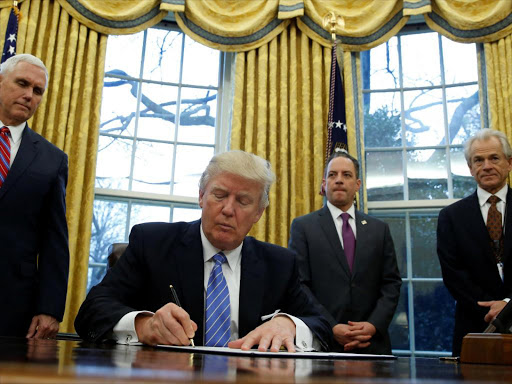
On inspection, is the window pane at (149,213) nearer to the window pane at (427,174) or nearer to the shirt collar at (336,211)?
the shirt collar at (336,211)

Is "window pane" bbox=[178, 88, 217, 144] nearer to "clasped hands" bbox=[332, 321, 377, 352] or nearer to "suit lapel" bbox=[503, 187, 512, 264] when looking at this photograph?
"clasped hands" bbox=[332, 321, 377, 352]

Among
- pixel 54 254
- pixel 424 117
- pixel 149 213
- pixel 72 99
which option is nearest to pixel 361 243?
pixel 54 254

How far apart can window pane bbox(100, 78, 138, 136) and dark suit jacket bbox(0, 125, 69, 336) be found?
2416 millimetres

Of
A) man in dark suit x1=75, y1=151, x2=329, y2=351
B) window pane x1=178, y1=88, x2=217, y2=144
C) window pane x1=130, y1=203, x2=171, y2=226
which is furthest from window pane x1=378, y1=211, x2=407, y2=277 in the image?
man in dark suit x1=75, y1=151, x2=329, y2=351

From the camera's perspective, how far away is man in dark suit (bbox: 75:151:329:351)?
1573 millimetres

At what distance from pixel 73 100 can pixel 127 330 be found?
3327mm

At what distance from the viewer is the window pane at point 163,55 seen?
500 cm

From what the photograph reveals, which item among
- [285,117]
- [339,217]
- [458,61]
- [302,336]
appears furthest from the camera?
[458,61]

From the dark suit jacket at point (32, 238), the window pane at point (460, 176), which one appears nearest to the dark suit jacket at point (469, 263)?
the window pane at point (460, 176)

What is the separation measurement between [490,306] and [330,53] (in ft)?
9.55

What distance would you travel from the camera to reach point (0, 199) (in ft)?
6.95

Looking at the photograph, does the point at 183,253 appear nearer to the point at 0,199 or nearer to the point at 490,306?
the point at 0,199

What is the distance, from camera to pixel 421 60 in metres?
5.08

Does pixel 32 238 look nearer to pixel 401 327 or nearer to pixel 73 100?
pixel 73 100
